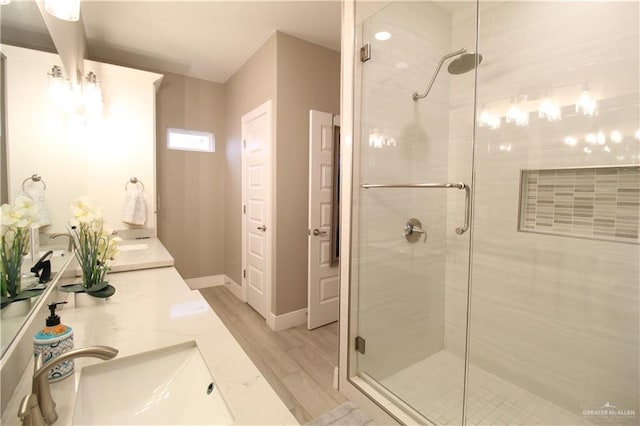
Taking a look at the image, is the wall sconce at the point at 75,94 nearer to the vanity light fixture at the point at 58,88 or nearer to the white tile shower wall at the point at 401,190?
the vanity light fixture at the point at 58,88

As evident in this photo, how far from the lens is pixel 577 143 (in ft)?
5.74

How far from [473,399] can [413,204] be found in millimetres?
1282

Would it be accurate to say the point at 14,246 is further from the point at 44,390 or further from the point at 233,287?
the point at 233,287

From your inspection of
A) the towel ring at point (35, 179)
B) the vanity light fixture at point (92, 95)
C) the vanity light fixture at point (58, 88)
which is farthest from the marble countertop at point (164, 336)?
the vanity light fixture at point (92, 95)

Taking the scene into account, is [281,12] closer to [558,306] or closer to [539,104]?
[539,104]

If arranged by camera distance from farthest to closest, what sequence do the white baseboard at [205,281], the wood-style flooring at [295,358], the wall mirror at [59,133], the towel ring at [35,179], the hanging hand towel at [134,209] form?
the white baseboard at [205,281] < the hanging hand towel at [134,209] < the wood-style flooring at [295,358] < the towel ring at [35,179] < the wall mirror at [59,133]

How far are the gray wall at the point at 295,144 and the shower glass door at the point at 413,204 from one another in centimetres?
A: 107

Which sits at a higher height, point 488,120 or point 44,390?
point 488,120

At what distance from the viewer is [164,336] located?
3.13 feet

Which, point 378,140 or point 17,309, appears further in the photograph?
point 378,140

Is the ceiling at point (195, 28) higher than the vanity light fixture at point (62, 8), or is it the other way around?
the ceiling at point (195, 28)

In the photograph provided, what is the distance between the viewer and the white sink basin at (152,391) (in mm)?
744

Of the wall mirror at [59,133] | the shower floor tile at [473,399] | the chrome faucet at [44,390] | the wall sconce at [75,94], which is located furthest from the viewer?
the shower floor tile at [473,399]

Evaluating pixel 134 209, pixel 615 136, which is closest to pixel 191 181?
pixel 134 209
